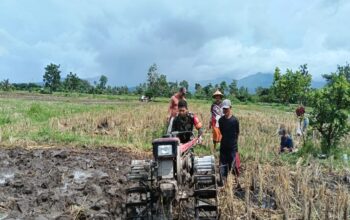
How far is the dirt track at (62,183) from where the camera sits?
6.20 meters

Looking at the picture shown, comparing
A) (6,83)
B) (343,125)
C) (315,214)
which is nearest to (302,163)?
(343,125)

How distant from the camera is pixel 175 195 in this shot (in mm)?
5164

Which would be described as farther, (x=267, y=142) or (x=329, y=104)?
(x=267, y=142)

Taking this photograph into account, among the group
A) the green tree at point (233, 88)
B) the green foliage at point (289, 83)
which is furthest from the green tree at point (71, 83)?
the green foliage at point (289, 83)

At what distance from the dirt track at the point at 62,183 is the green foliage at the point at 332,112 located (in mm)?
4856

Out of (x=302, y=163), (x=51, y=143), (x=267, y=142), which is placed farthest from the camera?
(x=267, y=142)

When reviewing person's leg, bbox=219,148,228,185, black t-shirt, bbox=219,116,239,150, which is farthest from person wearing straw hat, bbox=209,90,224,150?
black t-shirt, bbox=219,116,239,150

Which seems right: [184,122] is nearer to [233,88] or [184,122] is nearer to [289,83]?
[289,83]

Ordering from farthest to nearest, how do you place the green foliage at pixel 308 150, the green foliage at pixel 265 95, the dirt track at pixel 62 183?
1. the green foliage at pixel 265 95
2. the green foliage at pixel 308 150
3. the dirt track at pixel 62 183

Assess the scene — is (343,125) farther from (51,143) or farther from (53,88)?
(53,88)

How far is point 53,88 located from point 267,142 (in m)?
→ 63.3

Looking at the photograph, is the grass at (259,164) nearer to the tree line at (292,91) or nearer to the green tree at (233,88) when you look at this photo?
the tree line at (292,91)

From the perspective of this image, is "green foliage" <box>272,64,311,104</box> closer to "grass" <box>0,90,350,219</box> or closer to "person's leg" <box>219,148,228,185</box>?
"grass" <box>0,90,350,219</box>

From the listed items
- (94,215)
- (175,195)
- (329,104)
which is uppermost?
(329,104)
